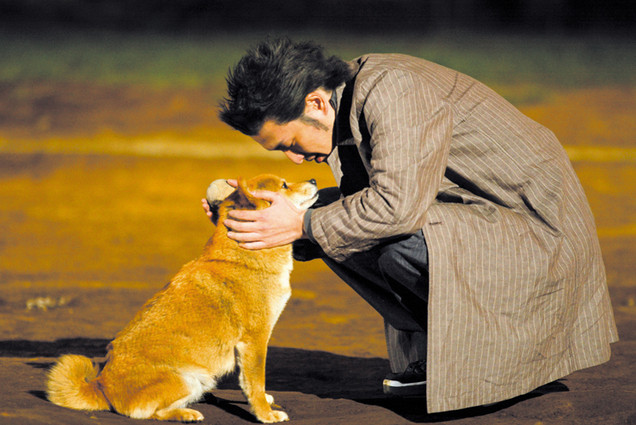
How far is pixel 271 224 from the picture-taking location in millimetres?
3104

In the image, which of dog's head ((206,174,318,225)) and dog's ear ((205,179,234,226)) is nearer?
dog's head ((206,174,318,225))

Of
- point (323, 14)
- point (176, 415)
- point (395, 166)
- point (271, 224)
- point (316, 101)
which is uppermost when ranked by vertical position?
point (316, 101)

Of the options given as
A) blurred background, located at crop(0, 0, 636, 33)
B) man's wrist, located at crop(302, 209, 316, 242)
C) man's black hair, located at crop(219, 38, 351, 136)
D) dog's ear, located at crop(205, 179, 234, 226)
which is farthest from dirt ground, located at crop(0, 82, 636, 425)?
blurred background, located at crop(0, 0, 636, 33)

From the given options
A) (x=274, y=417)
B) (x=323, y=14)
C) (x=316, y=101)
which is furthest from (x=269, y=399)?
(x=323, y=14)

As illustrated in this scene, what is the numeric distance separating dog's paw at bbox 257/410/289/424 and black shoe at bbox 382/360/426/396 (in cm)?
46

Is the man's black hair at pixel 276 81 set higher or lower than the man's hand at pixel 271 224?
higher

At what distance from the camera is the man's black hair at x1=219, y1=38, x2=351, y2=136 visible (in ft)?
9.98

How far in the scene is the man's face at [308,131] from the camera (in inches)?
124

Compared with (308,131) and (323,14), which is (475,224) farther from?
(323,14)

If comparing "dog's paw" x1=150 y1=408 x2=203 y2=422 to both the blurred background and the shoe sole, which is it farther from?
the blurred background

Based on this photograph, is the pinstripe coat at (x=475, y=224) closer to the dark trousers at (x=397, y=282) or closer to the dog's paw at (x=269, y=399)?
the dark trousers at (x=397, y=282)

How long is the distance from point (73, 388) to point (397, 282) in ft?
4.33

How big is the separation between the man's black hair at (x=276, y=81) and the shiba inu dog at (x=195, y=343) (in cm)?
31

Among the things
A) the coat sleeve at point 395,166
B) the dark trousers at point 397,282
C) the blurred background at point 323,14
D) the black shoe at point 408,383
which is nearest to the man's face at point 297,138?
the coat sleeve at point 395,166
